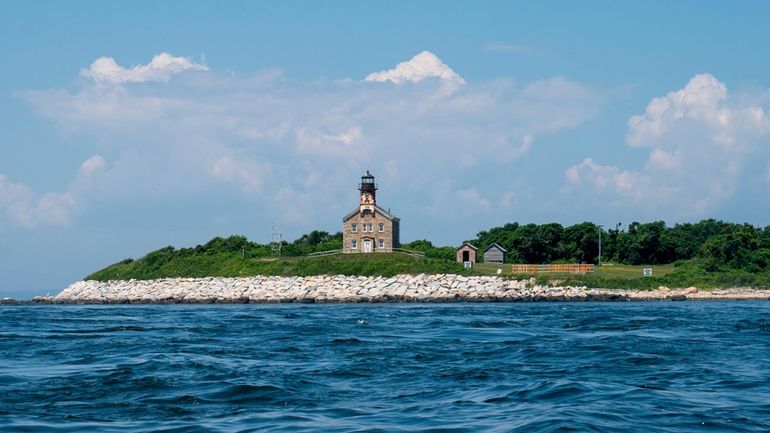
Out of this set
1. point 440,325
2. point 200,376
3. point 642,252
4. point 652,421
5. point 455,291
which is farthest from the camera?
point 642,252

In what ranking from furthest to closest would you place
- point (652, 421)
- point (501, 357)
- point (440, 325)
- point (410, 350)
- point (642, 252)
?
point (642, 252) → point (440, 325) → point (410, 350) → point (501, 357) → point (652, 421)

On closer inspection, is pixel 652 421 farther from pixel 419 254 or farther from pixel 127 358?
pixel 419 254

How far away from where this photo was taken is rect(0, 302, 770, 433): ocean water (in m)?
12.2

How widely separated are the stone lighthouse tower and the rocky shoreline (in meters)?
8.68

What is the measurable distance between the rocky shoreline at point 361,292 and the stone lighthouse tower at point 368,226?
8.68 m

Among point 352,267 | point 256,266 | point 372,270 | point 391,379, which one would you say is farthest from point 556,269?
point 391,379

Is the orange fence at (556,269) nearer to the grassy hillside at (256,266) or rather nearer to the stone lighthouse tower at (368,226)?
the grassy hillside at (256,266)

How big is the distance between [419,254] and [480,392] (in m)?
55.5

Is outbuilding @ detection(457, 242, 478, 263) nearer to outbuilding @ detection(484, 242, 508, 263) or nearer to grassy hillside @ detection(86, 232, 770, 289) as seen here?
grassy hillside @ detection(86, 232, 770, 289)

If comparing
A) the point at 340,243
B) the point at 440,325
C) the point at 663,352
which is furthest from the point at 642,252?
the point at 663,352

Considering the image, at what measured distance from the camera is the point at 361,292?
5600cm

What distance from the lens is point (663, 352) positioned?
19.9 meters

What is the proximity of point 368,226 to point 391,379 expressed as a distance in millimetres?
54337

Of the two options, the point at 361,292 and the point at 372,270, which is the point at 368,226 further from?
the point at 361,292
